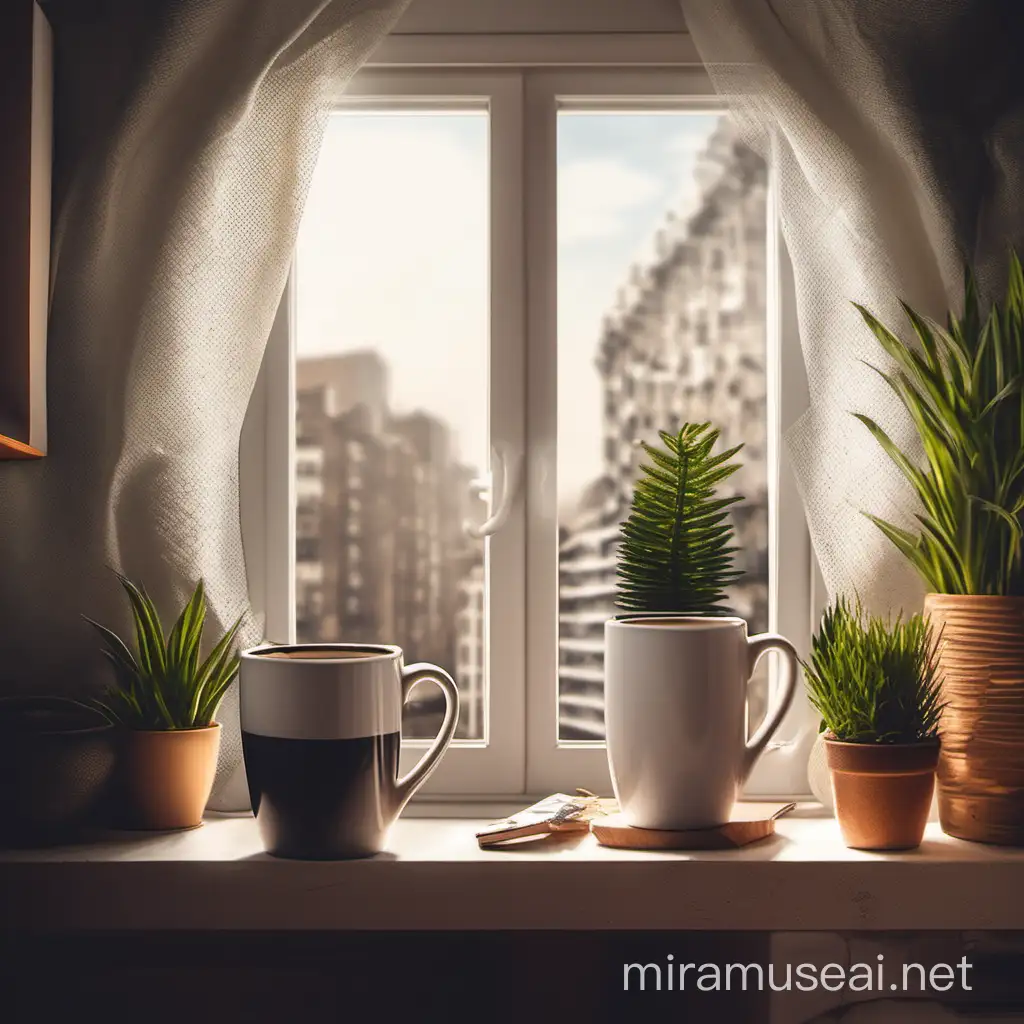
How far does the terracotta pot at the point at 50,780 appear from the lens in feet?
3.35

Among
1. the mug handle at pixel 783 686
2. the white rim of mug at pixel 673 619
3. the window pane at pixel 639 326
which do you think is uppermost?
the window pane at pixel 639 326

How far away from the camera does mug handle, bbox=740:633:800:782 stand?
1062 mm

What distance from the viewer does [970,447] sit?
1.05m

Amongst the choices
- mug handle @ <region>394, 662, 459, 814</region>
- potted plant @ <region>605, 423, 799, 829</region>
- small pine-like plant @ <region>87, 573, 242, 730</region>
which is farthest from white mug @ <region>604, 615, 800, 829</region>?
small pine-like plant @ <region>87, 573, 242, 730</region>

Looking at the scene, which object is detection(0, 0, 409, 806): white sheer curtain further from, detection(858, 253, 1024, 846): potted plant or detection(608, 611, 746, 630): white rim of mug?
detection(858, 253, 1024, 846): potted plant

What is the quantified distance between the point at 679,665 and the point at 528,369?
1.45 ft

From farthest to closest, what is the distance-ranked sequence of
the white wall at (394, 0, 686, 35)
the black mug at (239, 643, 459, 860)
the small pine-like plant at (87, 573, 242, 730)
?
the white wall at (394, 0, 686, 35) < the small pine-like plant at (87, 573, 242, 730) < the black mug at (239, 643, 459, 860)

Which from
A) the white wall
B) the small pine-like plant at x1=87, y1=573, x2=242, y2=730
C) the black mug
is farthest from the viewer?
the white wall

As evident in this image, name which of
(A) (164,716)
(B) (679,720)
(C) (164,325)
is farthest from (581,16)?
(A) (164,716)

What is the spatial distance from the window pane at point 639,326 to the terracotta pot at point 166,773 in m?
0.44

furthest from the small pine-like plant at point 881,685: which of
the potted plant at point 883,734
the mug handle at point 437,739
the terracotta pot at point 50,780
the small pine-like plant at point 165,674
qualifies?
the terracotta pot at point 50,780

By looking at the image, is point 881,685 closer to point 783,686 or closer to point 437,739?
point 783,686

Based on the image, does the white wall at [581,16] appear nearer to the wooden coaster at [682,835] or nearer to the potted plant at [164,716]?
the potted plant at [164,716]

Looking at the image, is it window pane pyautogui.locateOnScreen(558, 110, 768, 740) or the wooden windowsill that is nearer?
the wooden windowsill
